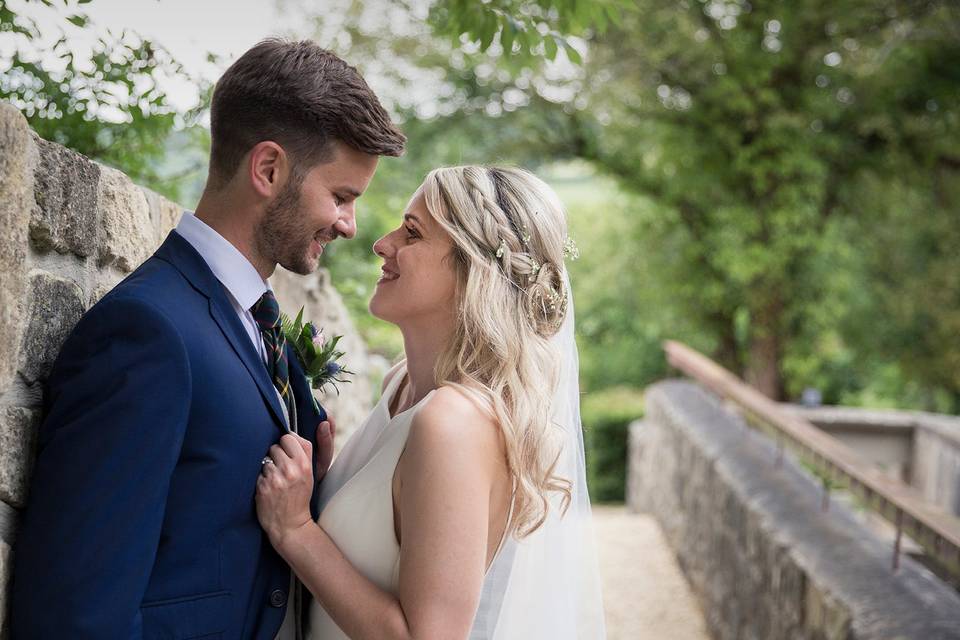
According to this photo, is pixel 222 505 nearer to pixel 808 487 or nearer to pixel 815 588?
pixel 815 588

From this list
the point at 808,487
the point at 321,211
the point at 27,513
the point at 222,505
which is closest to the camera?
the point at 27,513

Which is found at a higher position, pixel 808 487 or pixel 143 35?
pixel 143 35

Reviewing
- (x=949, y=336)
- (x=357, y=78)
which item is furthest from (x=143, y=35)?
(x=949, y=336)

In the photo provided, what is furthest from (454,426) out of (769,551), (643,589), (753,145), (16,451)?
(753,145)

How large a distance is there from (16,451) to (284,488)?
1.57 feet

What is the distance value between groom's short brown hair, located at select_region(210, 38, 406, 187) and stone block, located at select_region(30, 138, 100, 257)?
24 centimetres

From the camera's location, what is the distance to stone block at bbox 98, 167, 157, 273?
186 cm

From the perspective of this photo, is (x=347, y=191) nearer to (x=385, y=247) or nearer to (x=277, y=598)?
(x=385, y=247)

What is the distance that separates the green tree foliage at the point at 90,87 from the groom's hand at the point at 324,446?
112cm

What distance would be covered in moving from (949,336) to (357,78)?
14861 mm

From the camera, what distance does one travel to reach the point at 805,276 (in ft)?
46.9

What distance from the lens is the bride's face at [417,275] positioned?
2172 mm

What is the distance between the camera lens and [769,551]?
487cm

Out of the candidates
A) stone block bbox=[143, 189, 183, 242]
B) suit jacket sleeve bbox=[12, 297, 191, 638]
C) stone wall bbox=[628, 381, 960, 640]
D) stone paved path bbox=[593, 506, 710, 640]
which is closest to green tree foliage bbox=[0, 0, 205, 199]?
stone block bbox=[143, 189, 183, 242]
